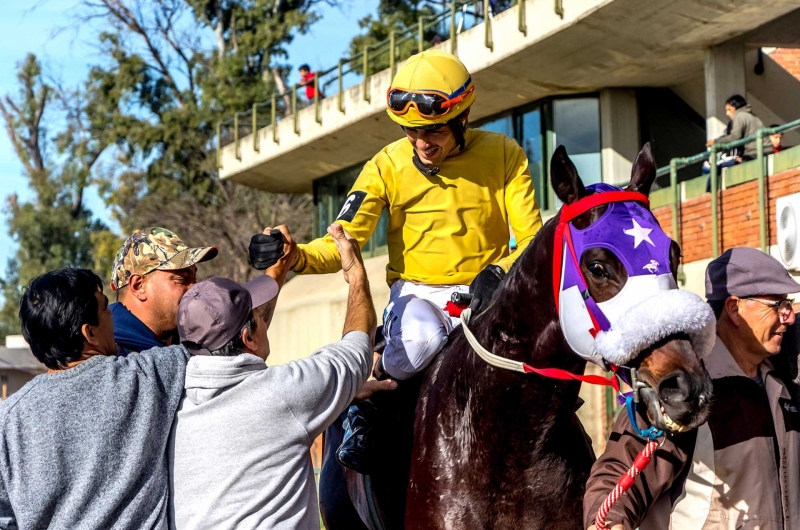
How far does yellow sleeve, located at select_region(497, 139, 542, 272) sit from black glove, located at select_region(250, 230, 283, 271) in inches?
36.4

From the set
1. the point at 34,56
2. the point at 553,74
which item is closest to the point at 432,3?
the point at 553,74

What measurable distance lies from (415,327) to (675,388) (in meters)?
1.38

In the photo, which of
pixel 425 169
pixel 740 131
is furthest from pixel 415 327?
pixel 740 131

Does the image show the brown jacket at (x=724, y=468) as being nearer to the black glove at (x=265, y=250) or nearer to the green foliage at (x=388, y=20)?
the black glove at (x=265, y=250)

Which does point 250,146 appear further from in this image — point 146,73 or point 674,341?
point 674,341

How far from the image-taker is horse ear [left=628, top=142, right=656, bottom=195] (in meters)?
3.59

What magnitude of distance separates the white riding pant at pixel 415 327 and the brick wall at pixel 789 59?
Answer: 1455cm

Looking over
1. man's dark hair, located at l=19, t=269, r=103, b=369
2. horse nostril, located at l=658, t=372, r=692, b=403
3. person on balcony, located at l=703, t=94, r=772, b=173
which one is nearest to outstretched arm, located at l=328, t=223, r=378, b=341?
man's dark hair, located at l=19, t=269, r=103, b=369

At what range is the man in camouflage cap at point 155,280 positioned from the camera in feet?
15.0

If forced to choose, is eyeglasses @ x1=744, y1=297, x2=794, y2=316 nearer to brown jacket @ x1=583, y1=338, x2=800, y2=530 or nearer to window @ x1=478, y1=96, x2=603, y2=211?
brown jacket @ x1=583, y1=338, x2=800, y2=530

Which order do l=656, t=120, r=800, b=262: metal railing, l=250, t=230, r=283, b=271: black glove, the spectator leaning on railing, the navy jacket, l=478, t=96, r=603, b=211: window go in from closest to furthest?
l=250, t=230, r=283, b=271: black glove
the navy jacket
l=656, t=120, r=800, b=262: metal railing
the spectator leaning on railing
l=478, t=96, r=603, b=211: window

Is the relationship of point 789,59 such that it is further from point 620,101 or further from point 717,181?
point 717,181

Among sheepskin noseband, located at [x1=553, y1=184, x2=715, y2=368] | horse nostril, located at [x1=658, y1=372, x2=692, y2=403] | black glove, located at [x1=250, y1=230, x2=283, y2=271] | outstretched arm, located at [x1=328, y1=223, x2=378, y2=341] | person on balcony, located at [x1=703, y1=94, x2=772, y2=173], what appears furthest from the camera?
person on balcony, located at [x1=703, y1=94, x2=772, y2=173]

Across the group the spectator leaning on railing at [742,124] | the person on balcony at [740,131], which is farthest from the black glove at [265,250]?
the spectator leaning on railing at [742,124]
